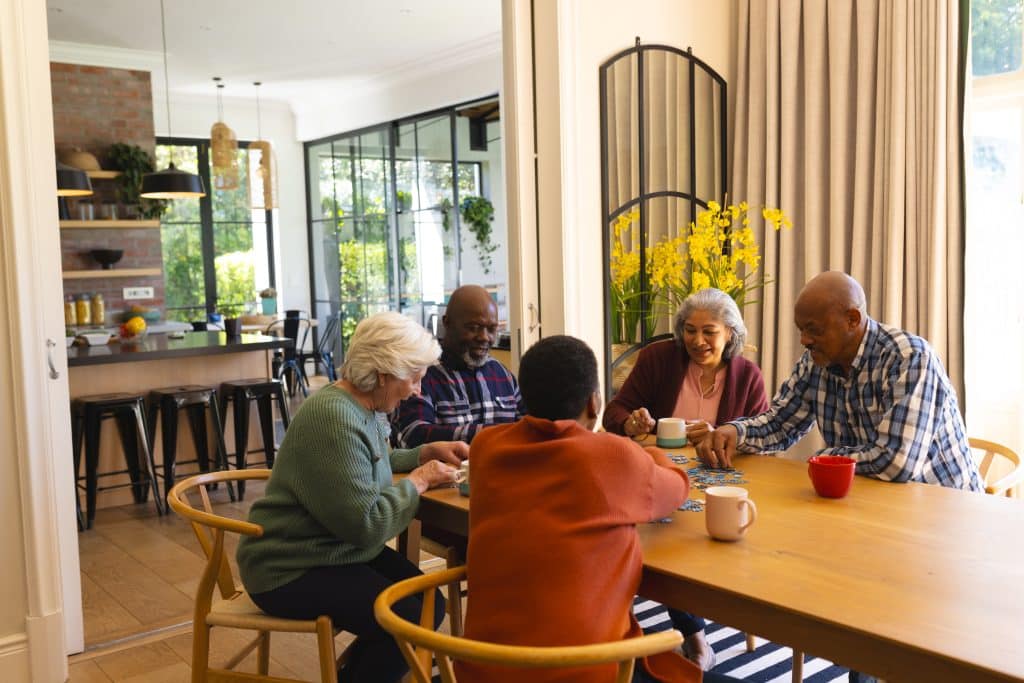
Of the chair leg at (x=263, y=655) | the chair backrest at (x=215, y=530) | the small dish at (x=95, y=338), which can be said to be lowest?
the chair leg at (x=263, y=655)

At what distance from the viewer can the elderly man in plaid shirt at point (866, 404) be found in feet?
7.36

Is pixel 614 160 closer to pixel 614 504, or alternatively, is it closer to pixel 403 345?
pixel 403 345

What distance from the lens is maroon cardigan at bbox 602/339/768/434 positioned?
303 cm

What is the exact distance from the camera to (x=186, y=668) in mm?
3072

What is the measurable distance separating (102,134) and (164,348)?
331cm

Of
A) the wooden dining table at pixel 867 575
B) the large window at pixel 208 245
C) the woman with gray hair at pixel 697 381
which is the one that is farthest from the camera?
the large window at pixel 208 245

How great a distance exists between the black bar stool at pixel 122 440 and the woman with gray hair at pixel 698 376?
3.07 m

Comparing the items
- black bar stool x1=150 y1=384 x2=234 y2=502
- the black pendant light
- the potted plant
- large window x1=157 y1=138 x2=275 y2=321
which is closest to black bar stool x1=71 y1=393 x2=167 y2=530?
black bar stool x1=150 y1=384 x2=234 y2=502

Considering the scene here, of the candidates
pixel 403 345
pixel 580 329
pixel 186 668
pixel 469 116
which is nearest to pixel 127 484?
pixel 186 668

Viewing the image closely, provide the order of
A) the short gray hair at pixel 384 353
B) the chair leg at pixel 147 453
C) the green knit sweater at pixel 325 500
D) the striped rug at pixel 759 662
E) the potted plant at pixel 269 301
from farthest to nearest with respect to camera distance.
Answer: the potted plant at pixel 269 301 → the chair leg at pixel 147 453 → the striped rug at pixel 759 662 → the short gray hair at pixel 384 353 → the green knit sweater at pixel 325 500

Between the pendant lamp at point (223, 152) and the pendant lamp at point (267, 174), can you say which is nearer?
the pendant lamp at point (223, 152)

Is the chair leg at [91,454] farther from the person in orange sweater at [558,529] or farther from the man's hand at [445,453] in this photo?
the person in orange sweater at [558,529]

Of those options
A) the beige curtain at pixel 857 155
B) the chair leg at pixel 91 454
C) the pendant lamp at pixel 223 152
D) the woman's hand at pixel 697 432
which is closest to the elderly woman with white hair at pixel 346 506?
the woman's hand at pixel 697 432

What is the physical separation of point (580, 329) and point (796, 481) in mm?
1857
